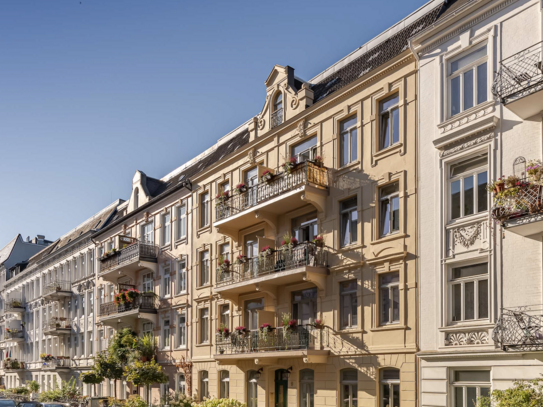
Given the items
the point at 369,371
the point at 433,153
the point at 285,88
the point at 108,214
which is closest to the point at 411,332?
the point at 369,371

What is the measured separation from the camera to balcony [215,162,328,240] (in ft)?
70.7

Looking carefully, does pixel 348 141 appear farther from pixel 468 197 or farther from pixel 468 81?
pixel 468 197

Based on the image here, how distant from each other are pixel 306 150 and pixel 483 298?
9.87 meters

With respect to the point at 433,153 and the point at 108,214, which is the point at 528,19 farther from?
the point at 108,214

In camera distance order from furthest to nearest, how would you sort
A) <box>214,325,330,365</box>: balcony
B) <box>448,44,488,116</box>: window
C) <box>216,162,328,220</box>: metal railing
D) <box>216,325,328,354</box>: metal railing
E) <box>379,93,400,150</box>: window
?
<box>216,162,328,220</box>: metal railing
<box>216,325,328,354</box>: metal railing
<box>214,325,330,365</box>: balcony
<box>379,93,400,150</box>: window
<box>448,44,488,116</box>: window

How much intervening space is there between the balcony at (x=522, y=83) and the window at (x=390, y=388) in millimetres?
8280

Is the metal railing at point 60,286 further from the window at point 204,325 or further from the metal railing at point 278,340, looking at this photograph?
the metal railing at point 278,340

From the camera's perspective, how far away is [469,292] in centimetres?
1628

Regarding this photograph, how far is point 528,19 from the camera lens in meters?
15.7

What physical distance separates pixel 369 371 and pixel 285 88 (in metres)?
11.6

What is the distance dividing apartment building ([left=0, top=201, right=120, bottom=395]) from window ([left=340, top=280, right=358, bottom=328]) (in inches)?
961

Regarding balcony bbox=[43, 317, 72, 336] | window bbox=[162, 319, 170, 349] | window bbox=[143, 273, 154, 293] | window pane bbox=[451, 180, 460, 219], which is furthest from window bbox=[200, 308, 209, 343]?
balcony bbox=[43, 317, 72, 336]

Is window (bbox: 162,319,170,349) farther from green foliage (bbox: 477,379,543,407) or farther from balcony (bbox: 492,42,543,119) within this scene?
balcony (bbox: 492,42,543,119)

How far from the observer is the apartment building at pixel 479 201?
14570 mm
